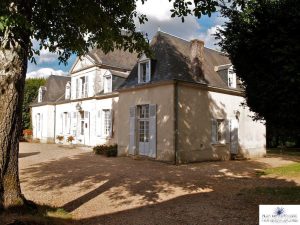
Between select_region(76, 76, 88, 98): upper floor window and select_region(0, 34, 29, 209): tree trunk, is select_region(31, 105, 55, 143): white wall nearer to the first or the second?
select_region(76, 76, 88, 98): upper floor window

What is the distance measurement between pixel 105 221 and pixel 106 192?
2.47 meters

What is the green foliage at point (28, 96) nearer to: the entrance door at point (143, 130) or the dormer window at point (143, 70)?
the entrance door at point (143, 130)

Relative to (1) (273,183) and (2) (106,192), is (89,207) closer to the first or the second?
(2) (106,192)

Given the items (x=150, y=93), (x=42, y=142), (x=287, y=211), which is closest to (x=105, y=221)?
(x=287, y=211)

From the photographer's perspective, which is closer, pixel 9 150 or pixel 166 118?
pixel 9 150

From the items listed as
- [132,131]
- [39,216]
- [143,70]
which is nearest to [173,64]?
[143,70]

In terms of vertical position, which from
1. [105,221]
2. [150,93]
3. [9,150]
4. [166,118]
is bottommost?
[105,221]

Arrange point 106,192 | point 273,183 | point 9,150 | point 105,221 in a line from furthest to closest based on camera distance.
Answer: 1. point 273,183
2. point 106,192
3. point 105,221
4. point 9,150

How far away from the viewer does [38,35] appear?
7.39m

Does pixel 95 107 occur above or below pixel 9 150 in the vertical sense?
above

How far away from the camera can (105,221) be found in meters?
6.20

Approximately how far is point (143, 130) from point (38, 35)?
1066 centimetres

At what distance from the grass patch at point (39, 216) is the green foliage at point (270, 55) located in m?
4.91

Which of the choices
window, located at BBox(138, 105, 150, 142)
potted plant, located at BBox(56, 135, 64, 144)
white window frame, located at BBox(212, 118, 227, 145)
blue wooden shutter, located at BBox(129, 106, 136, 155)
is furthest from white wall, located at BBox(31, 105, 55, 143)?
white window frame, located at BBox(212, 118, 227, 145)
